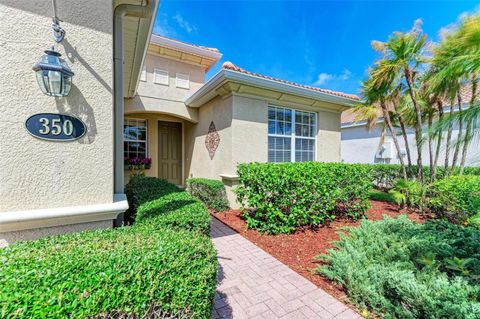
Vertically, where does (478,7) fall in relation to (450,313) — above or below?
above

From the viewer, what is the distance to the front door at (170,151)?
32.4 feet

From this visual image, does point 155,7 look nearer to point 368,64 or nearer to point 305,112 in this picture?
point 305,112

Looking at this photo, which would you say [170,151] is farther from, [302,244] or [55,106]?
[55,106]

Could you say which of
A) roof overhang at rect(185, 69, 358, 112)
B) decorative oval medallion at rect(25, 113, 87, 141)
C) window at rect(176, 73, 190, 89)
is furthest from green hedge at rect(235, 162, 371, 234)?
window at rect(176, 73, 190, 89)

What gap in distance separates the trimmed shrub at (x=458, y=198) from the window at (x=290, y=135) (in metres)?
3.83

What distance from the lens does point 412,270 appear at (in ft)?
9.04

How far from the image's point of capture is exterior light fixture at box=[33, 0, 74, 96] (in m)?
2.03

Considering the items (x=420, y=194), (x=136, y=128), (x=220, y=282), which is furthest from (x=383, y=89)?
(x=136, y=128)

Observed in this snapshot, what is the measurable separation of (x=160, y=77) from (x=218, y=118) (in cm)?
334

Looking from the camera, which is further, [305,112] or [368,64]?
[305,112]

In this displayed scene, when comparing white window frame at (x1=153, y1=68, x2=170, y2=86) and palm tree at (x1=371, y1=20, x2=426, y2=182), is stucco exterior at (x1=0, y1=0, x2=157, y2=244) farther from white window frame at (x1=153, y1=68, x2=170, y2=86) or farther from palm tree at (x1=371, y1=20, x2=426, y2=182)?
palm tree at (x1=371, y1=20, x2=426, y2=182)

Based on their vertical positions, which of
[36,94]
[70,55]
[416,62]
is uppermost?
[416,62]

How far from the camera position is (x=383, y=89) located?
711 cm

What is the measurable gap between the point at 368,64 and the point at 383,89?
3.58 feet
